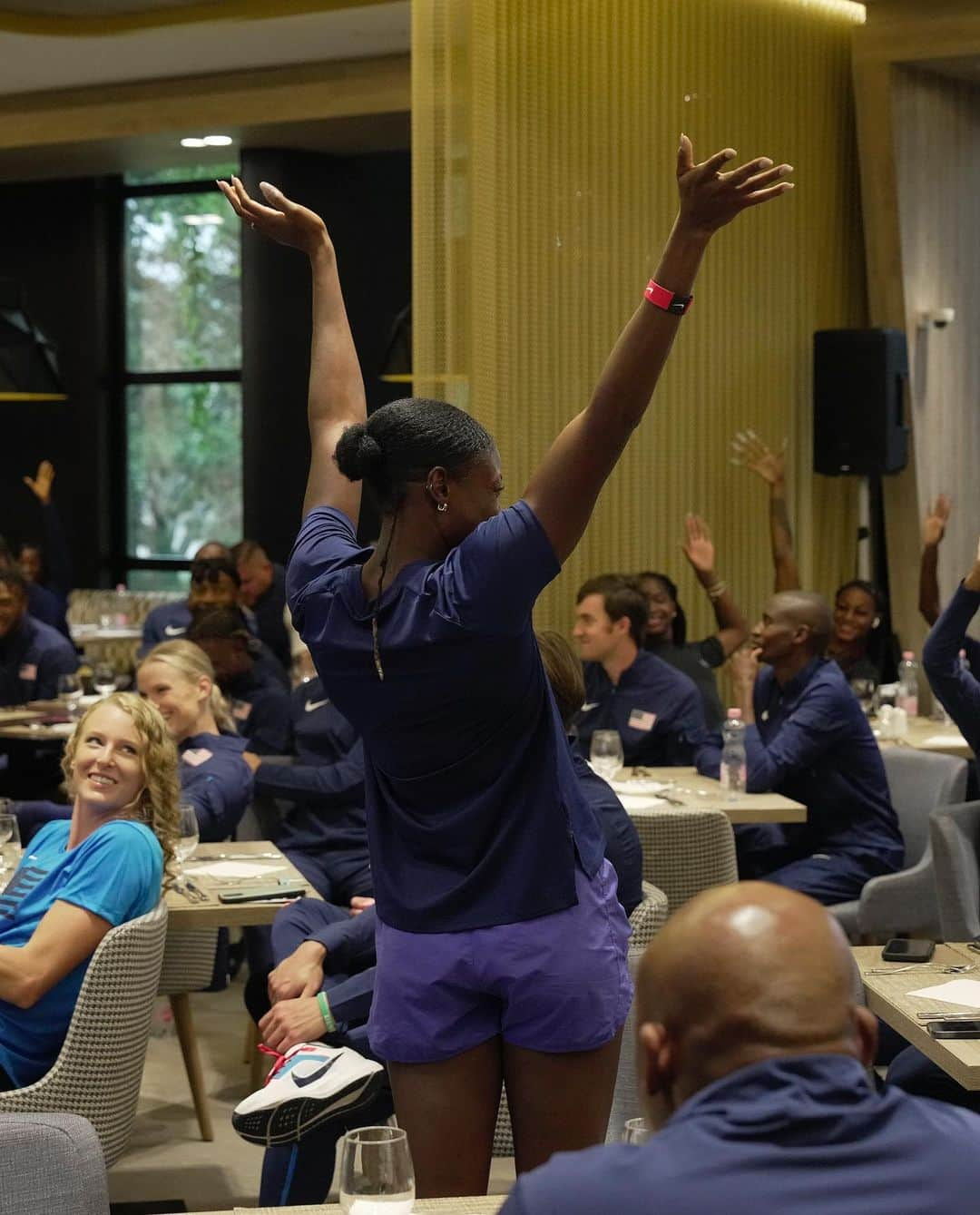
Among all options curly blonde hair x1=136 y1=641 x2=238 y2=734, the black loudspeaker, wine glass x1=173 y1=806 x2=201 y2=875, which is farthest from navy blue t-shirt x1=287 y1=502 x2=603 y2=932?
the black loudspeaker

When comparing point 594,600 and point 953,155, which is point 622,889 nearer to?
point 594,600

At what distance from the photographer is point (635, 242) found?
7.37 meters

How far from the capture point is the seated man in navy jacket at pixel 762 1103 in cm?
120

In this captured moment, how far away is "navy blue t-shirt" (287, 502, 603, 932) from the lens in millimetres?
2150

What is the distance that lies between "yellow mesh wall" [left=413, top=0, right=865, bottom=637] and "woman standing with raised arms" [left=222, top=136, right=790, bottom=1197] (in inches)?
163

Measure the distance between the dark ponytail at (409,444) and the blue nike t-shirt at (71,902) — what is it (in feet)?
4.85

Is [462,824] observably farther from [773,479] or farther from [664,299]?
[773,479]

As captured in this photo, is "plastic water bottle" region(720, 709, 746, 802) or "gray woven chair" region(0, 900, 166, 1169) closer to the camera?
"gray woven chair" region(0, 900, 166, 1169)

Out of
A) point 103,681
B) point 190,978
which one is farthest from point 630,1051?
point 103,681

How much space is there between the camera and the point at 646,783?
5.53 meters

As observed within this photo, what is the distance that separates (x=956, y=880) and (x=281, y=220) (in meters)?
2.77

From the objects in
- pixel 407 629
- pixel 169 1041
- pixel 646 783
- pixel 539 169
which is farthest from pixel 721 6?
pixel 407 629

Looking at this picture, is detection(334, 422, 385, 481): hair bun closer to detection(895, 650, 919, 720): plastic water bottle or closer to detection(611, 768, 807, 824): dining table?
detection(611, 768, 807, 824): dining table

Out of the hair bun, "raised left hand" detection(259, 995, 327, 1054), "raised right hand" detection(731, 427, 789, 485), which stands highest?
"raised right hand" detection(731, 427, 789, 485)
